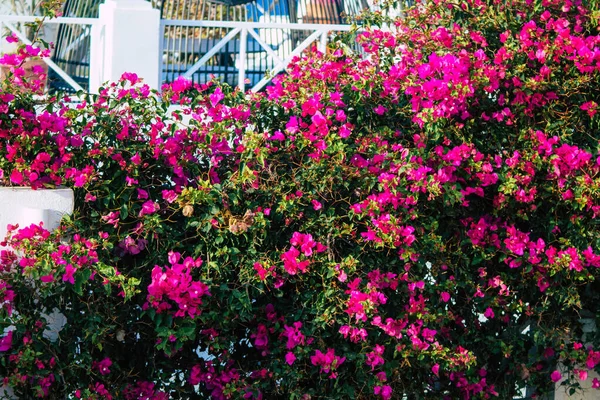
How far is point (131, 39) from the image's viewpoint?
528 cm

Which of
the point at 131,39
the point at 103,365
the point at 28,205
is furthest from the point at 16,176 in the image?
the point at 131,39

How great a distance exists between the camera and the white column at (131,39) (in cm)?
525

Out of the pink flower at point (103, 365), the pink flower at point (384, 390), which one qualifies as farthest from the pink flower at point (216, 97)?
the pink flower at point (384, 390)

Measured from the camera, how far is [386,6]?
358 cm

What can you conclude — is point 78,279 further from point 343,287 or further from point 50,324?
point 343,287

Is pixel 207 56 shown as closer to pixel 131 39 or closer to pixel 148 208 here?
pixel 131 39

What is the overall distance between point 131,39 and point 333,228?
2.81m

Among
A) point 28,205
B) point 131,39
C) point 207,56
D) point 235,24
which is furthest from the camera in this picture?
point 235,24

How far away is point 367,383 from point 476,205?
0.76 metres

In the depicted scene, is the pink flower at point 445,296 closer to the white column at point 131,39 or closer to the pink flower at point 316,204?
the pink flower at point 316,204

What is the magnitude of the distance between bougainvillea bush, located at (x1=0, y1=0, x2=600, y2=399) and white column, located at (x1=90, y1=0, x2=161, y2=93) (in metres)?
2.24

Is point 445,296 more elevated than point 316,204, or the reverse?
point 316,204

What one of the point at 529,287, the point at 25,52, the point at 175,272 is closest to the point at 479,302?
the point at 529,287

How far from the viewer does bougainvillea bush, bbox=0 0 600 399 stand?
2.71m
